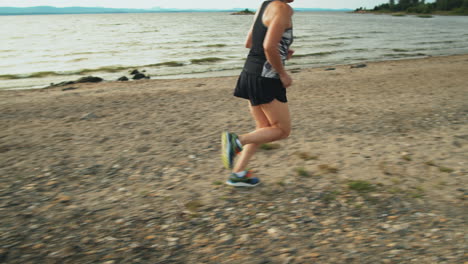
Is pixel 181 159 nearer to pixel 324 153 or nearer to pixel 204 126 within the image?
pixel 204 126

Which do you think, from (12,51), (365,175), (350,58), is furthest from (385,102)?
(12,51)

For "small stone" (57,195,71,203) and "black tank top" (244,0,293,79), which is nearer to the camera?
"black tank top" (244,0,293,79)

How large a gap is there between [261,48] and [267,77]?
29 centimetres

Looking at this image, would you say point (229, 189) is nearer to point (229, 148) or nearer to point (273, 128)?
point (229, 148)

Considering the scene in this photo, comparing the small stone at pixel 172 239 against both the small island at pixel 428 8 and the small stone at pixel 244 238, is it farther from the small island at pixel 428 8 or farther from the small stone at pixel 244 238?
the small island at pixel 428 8

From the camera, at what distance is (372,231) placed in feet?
10.3

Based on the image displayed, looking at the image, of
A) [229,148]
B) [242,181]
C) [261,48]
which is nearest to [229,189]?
[242,181]

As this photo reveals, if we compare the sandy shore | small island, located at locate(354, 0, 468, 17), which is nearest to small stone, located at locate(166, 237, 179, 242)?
the sandy shore

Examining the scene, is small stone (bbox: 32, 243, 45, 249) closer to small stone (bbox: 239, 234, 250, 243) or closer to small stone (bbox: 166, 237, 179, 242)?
small stone (bbox: 166, 237, 179, 242)

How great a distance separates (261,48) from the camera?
3.21m

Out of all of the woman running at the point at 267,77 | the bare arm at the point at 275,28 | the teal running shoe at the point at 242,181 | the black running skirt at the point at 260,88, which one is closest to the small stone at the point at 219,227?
the woman running at the point at 267,77

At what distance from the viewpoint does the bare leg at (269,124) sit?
3.44 meters

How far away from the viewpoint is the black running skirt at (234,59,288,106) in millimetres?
3283

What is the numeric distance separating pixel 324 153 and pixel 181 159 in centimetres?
229
